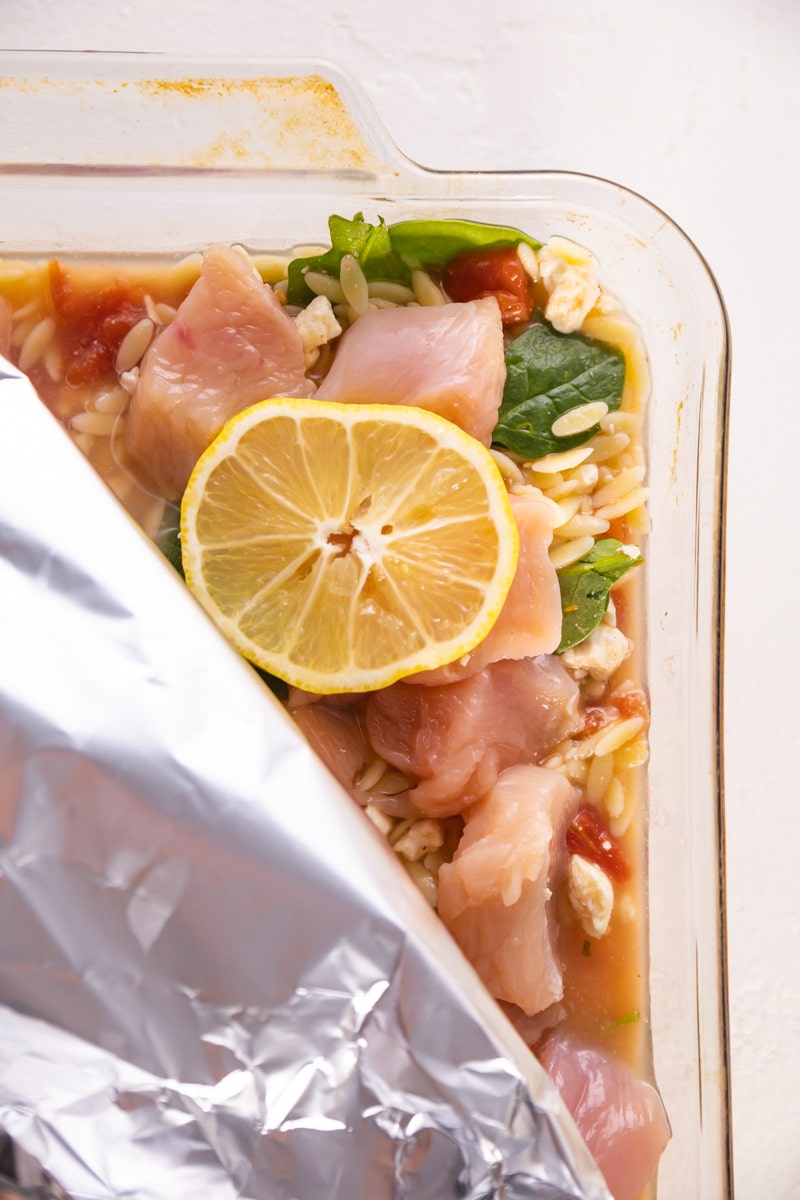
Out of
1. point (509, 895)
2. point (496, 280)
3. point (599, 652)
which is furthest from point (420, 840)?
point (496, 280)

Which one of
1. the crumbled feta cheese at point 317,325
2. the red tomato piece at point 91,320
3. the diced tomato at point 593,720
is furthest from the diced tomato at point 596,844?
the red tomato piece at point 91,320

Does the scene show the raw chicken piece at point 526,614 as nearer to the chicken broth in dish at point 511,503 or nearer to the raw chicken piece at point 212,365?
the chicken broth in dish at point 511,503

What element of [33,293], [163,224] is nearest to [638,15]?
[163,224]

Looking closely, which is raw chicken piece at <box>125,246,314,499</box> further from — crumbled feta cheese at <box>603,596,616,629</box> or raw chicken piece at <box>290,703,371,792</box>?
crumbled feta cheese at <box>603,596,616,629</box>

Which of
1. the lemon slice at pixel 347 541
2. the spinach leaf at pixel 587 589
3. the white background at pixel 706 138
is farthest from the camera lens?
the white background at pixel 706 138

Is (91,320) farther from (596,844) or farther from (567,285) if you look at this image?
(596,844)

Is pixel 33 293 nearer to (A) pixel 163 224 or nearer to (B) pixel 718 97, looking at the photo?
(A) pixel 163 224
